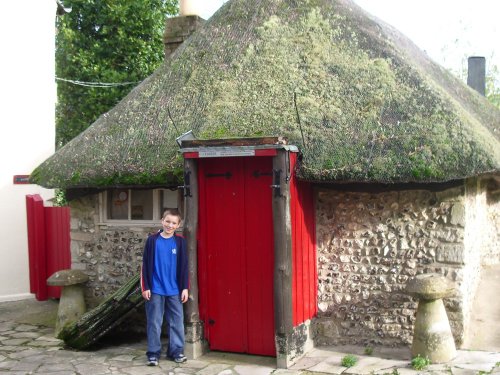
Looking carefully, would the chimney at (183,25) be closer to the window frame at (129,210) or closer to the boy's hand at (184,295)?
the window frame at (129,210)

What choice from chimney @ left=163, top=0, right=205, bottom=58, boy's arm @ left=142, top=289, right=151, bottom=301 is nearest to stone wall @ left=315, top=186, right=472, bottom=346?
boy's arm @ left=142, top=289, right=151, bottom=301

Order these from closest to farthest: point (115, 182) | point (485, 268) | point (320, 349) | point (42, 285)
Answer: point (320, 349)
point (115, 182)
point (485, 268)
point (42, 285)

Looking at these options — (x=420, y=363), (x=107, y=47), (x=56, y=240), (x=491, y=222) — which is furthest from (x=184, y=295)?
(x=107, y=47)

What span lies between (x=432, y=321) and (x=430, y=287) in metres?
0.36

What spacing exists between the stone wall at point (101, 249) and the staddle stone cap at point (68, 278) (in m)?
0.23

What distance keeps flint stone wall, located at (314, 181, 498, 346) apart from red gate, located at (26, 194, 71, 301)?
4.87m

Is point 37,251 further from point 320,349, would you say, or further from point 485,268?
point 485,268

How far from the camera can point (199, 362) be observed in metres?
6.15

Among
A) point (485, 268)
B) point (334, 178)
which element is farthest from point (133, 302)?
point (485, 268)

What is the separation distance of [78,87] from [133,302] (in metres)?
11.0

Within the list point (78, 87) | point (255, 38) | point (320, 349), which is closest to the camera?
point (320, 349)

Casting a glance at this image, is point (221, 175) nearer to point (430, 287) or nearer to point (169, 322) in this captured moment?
point (169, 322)

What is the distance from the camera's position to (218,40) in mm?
7918

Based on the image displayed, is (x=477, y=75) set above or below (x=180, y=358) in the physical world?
above
